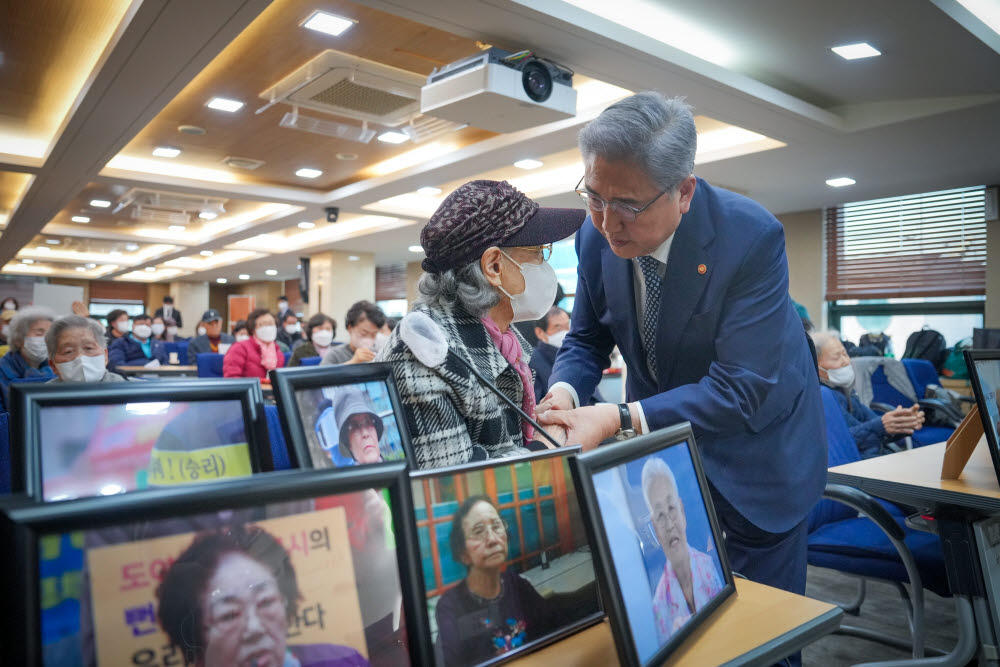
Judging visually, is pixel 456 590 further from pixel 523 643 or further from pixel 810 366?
pixel 810 366

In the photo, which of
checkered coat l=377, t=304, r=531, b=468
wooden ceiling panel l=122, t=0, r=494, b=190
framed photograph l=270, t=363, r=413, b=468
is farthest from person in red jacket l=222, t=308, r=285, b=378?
framed photograph l=270, t=363, r=413, b=468

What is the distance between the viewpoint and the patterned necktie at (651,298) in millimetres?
1355

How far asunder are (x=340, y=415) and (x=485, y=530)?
0.76ft

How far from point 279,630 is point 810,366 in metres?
1.18

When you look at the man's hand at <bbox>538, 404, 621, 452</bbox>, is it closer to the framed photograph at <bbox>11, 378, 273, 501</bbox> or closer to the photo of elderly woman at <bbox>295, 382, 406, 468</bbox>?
the photo of elderly woman at <bbox>295, 382, 406, 468</bbox>

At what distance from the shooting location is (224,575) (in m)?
0.52

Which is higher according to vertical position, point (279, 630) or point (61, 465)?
point (61, 465)

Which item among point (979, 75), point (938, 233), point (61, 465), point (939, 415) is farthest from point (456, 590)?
point (938, 233)

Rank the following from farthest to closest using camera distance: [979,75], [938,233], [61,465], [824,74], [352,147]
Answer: [938,233], [352,147], [824,74], [979,75], [61,465]

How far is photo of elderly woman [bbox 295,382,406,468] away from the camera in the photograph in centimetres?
80

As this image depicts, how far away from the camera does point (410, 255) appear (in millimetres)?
13859

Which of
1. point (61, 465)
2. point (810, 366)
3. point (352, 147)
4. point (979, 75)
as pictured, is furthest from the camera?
point (352, 147)

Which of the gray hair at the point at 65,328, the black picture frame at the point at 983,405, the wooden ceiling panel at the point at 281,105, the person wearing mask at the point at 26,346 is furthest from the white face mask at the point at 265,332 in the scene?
the black picture frame at the point at 983,405

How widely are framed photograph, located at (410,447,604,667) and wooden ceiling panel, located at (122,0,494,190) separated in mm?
4011
